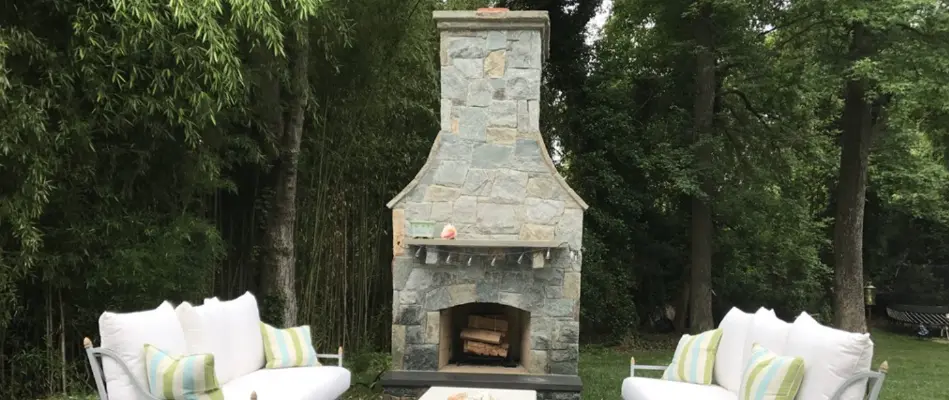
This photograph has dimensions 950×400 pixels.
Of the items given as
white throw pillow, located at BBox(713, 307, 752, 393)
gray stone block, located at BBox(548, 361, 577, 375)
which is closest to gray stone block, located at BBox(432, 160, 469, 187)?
gray stone block, located at BBox(548, 361, 577, 375)

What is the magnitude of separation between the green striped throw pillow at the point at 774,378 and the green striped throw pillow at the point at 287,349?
2473 mm

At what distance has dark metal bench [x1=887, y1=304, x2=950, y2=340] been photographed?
9.81m

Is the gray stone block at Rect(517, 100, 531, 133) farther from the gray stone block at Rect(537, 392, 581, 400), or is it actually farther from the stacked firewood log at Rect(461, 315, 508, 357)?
the gray stone block at Rect(537, 392, 581, 400)

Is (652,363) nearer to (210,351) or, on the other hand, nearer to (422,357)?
(422,357)

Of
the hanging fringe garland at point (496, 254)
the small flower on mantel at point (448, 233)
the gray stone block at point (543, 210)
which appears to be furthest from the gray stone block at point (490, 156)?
the hanging fringe garland at point (496, 254)

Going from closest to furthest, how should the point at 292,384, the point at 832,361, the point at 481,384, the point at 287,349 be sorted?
the point at 832,361 → the point at 292,384 → the point at 287,349 → the point at 481,384

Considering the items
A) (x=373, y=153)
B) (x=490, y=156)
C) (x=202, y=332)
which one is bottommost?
(x=202, y=332)

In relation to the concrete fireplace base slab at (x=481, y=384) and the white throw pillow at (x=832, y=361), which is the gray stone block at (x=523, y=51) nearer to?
the concrete fireplace base slab at (x=481, y=384)

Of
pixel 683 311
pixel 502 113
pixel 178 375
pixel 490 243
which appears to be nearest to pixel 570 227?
pixel 490 243

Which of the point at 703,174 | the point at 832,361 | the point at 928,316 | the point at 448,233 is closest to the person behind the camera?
the point at 832,361

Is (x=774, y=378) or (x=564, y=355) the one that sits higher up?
(x=774, y=378)

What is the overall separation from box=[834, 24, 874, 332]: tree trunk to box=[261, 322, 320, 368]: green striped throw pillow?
5865 millimetres

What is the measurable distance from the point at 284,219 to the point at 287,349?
1859 mm

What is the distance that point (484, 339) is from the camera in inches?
201
